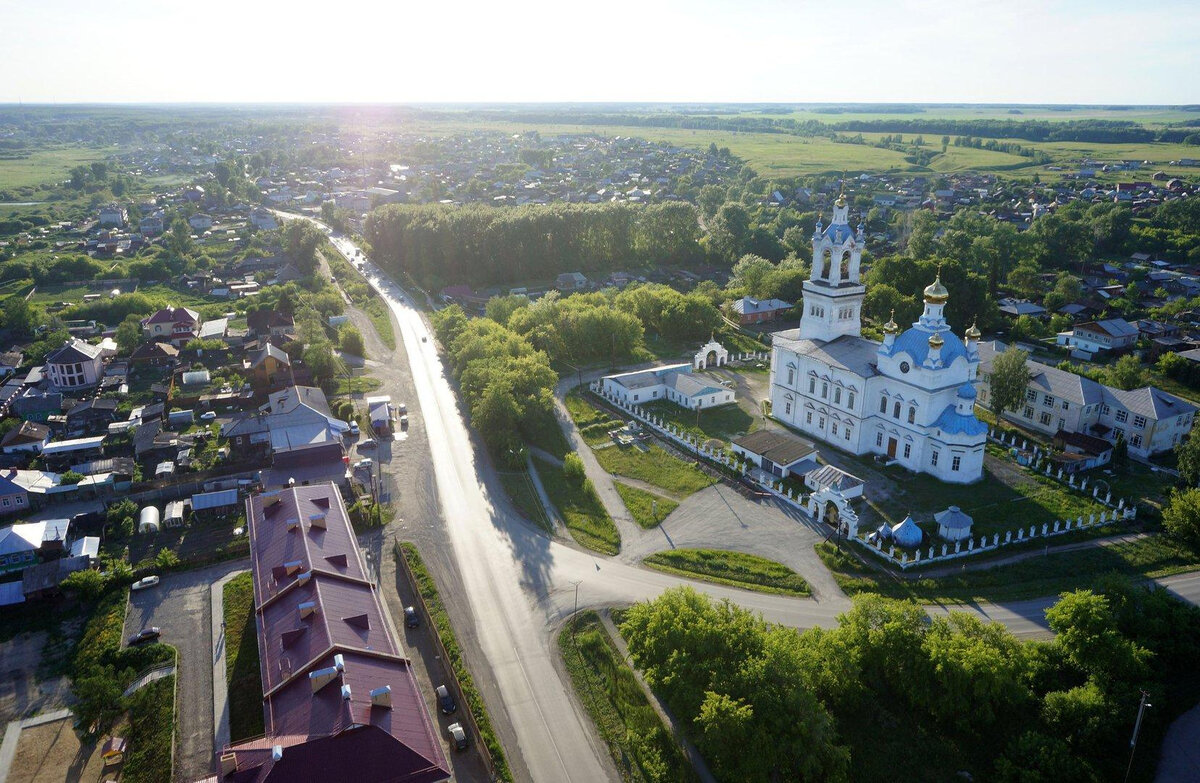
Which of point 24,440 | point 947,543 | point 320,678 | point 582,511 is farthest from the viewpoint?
point 24,440

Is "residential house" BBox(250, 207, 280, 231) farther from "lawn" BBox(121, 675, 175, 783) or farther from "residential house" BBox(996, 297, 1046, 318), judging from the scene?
"residential house" BBox(996, 297, 1046, 318)

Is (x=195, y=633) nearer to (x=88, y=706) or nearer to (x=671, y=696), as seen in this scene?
(x=88, y=706)

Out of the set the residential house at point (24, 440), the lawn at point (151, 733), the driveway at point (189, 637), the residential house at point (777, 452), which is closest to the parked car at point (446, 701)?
the driveway at point (189, 637)

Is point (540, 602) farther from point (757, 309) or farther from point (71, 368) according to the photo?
point (757, 309)

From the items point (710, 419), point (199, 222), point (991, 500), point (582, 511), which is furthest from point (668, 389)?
point (199, 222)

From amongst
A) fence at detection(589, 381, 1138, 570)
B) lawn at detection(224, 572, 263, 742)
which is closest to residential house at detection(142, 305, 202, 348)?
lawn at detection(224, 572, 263, 742)

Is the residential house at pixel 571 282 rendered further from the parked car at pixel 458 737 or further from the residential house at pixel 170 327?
the parked car at pixel 458 737
